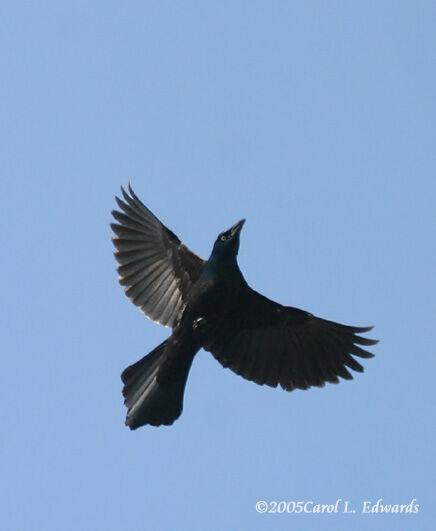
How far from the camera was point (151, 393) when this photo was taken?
13992 millimetres

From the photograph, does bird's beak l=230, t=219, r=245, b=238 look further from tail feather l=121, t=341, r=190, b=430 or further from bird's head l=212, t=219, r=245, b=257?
tail feather l=121, t=341, r=190, b=430

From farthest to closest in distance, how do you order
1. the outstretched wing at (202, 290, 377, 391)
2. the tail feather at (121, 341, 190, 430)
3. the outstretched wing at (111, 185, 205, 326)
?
the outstretched wing at (111, 185, 205, 326)
the outstretched wing at (202, 290, 377, 391)
the tail feather at (121, 341, 190, 430)

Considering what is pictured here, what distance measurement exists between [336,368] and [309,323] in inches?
27.9

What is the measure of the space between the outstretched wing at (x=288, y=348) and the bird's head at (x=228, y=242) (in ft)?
3.19

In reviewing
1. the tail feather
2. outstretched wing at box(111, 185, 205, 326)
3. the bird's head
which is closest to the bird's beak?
the bird's head

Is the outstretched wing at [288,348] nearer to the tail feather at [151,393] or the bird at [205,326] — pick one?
the bird at [205,326]

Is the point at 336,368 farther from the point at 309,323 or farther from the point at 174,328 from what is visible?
the point at 174,328

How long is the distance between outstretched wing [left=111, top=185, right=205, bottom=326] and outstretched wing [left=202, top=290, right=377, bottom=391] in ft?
2.88

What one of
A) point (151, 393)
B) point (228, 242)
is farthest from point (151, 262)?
point (151, 393)

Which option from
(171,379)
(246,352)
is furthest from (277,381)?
(171,379)

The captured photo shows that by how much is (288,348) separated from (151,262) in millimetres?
2241

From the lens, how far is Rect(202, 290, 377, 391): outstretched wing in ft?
47.8

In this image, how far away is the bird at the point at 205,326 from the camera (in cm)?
1401

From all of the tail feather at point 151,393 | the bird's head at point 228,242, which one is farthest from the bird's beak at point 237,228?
the tail feather at point 151,393
